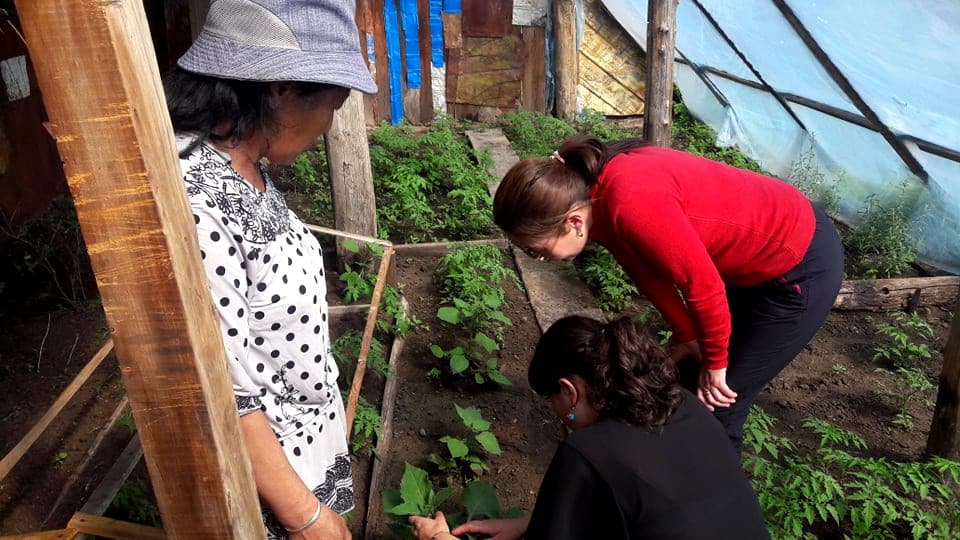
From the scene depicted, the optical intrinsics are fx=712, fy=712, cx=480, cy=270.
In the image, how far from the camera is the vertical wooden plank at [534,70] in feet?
27.3

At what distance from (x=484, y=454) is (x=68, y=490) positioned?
1765mm

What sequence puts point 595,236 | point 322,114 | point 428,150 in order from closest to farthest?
point 322,114 → point 595,236 → point 428,150

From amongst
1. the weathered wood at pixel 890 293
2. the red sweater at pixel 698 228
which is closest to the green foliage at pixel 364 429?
the red sweater at pixel 698 228

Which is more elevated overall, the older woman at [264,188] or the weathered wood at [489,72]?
the older woman at [264,188]

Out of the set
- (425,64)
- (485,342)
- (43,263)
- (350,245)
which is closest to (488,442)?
(485,342)

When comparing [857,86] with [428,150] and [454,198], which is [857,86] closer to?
[454,198]

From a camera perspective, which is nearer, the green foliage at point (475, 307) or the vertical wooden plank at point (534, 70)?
the green foliage at point (475, 307)

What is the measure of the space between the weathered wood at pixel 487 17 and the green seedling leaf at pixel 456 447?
616cm

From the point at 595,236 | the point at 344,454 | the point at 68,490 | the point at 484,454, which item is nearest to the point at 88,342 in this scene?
the point at 68,490

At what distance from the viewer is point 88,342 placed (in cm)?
402

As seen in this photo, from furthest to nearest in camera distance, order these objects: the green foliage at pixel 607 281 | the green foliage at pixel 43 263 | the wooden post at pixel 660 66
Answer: the green foliage at pixel 607 281, the wooden post at pixel 660 66, the green foliage at pixel 43 263

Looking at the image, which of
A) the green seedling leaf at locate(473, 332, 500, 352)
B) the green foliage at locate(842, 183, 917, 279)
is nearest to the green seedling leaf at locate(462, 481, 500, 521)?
the green seedling leaf at locate(473, 332, 500, 352)

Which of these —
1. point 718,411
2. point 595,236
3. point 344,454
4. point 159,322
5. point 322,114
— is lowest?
point 718,411

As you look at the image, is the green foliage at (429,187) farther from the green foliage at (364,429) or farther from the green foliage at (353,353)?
the green foliage at (364,429)
